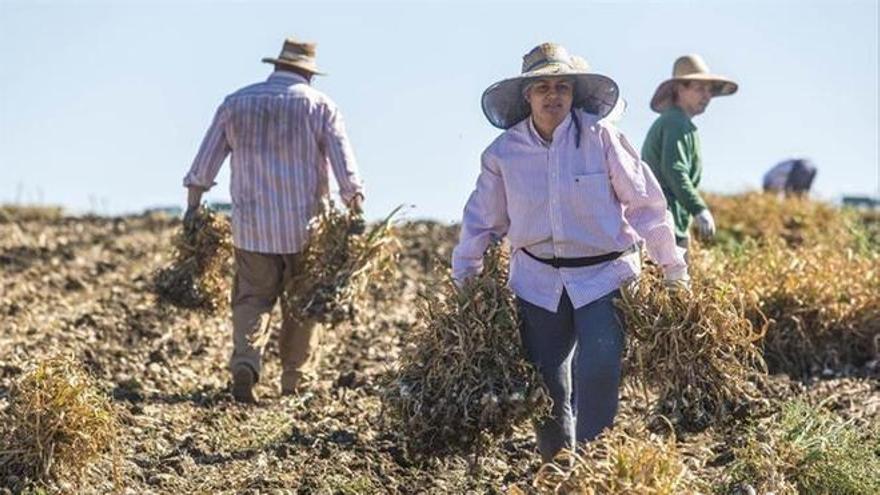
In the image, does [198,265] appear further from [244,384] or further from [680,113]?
[680,113]

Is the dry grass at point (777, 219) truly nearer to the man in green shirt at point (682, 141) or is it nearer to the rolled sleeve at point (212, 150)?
the man in green shirt at point (682, 141)

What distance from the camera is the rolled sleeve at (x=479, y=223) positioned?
251 inches

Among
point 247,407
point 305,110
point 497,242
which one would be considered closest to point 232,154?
point 305,110

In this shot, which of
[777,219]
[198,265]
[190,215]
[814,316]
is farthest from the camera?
[777,219]

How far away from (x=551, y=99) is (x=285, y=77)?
9.46 feet

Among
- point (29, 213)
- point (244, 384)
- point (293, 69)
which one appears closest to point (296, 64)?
point (293, 69)

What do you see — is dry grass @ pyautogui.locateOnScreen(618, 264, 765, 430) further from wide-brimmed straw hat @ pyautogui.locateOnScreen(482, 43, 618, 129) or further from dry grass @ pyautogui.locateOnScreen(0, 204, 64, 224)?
dry grass @ pyautogui.locateOnScreen(0, 204, 64, 224)

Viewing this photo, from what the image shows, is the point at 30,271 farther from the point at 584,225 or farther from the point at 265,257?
the point at 584,225

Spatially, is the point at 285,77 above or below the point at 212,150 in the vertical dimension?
above

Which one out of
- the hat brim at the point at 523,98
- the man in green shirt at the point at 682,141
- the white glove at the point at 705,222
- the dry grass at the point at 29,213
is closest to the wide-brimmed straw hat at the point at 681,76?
the man in green shirt at the point at 682,141

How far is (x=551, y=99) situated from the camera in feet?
20.6

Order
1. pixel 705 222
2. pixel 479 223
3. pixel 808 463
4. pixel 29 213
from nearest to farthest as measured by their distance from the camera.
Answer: pixel 808 463, pixel 479 223, pixel 705 222, pixel 29 213

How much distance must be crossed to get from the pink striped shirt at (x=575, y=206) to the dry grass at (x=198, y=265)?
3.20m

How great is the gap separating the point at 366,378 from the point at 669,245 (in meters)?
3.23
